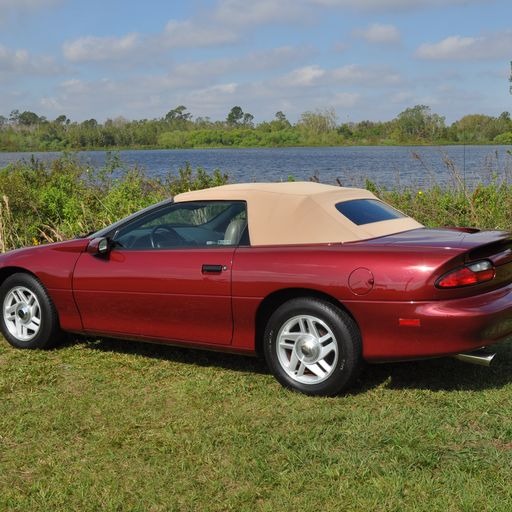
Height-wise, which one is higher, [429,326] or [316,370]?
[429,326]

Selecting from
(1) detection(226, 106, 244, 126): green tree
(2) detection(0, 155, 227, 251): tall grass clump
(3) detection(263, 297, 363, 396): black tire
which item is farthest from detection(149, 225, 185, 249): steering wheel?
(1) detection(226, 106, 244, 126): green tree

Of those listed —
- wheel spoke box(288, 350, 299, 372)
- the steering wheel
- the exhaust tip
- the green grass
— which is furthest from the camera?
the steering wheel

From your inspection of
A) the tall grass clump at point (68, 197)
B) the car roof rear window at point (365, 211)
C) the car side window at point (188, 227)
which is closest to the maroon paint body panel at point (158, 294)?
the car side window at point (188, 227)

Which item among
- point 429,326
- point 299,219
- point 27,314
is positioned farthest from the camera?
point 27,314

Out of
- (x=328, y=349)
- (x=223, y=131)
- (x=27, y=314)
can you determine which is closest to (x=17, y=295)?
(x=27, y=314)

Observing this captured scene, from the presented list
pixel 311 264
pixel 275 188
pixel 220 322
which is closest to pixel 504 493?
pixel 311 264

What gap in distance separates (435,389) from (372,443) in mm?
1111

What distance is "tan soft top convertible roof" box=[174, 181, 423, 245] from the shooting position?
16.9 ft

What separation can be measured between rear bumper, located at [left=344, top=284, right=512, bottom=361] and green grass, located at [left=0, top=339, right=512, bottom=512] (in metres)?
0.38

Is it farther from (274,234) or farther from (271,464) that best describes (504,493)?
(274,234)

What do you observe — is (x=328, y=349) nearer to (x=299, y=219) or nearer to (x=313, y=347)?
(x=313, y=347)

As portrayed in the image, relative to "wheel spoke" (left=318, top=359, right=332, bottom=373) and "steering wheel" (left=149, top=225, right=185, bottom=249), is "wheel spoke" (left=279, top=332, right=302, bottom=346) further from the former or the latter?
"steering wheel" (left=149, top=225, right=185, bottom=249)

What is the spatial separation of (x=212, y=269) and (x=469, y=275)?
1.76 meters

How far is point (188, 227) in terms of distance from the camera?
5.78 metres
